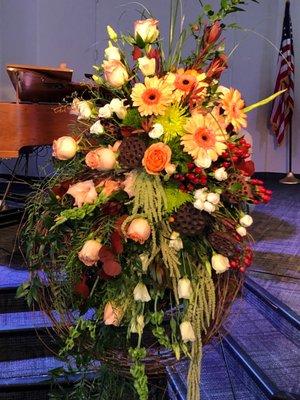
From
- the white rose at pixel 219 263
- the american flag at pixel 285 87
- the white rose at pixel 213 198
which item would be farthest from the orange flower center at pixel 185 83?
the american flag at pixel 285 87

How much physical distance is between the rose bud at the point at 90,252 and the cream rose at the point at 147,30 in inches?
16.2

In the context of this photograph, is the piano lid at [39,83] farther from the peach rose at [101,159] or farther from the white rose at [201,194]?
the white rose at [201,194]

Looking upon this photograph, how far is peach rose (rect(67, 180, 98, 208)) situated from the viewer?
3.38 feet

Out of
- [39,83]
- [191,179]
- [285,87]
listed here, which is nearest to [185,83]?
[191,179]

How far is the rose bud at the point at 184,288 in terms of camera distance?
3.29 feet

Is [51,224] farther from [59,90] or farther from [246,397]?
[59,90]

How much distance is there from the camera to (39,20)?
19.5ft

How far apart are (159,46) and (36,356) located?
1.70m

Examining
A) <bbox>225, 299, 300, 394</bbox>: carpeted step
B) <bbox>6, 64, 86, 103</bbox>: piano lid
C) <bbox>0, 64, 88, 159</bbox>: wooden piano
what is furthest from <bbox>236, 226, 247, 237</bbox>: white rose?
<bbox>6, 64, 86, 103</bbox>: piano lid

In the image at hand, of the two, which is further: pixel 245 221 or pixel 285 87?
pixel 285 87

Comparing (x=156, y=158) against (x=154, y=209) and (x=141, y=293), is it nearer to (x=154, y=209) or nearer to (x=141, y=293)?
(x=154, y=209)

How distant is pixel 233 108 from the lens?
1.09 meters

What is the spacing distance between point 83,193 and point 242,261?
0.35 metres

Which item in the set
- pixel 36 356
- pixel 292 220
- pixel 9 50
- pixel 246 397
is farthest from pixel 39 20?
pixel 246 397
